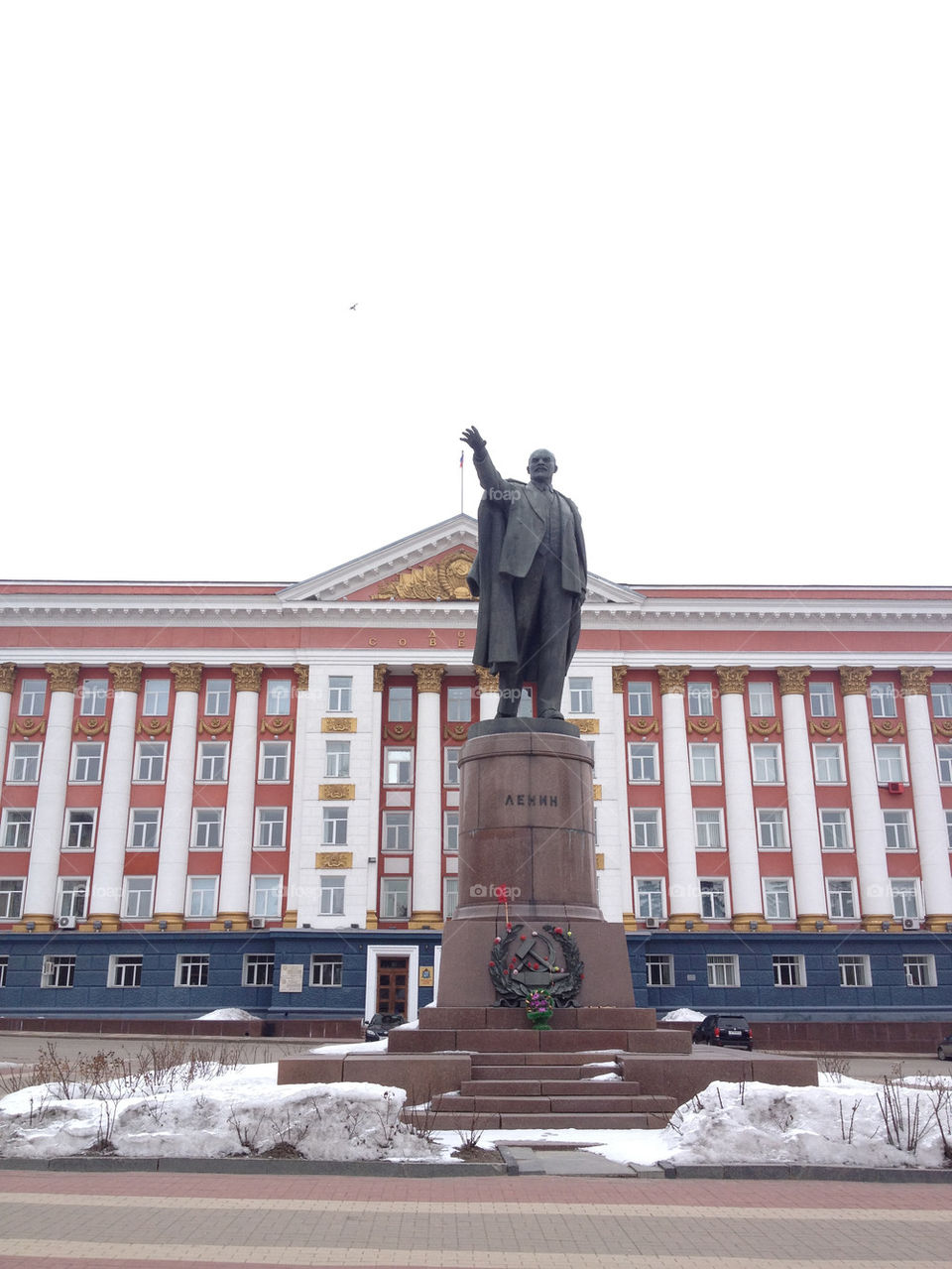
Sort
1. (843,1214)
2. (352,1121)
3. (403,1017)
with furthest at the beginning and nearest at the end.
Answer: (403,1017) < (352,1121) < (843,1214)

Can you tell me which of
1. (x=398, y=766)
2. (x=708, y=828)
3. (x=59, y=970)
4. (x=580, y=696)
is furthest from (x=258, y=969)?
(x=708, y=828)

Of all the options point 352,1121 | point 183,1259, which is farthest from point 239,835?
point 183,1259

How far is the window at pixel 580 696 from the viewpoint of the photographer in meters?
47.1

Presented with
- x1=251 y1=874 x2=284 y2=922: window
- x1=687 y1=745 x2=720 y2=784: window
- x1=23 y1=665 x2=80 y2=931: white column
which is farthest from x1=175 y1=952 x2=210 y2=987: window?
x1=687 y1=745 x2=720 y2=784: window

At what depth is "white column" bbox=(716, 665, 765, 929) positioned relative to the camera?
4484cm

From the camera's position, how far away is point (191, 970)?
43688 mm

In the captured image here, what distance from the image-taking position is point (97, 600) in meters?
47.5

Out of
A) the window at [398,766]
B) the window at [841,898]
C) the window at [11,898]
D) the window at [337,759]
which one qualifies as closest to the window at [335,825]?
the window at [337,759]

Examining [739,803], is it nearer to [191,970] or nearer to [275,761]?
[275,761]

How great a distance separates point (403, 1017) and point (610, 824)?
11.0m

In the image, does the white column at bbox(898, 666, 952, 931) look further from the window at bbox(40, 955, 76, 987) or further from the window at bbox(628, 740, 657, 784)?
the window at bbox(40, 955, 76, 987)

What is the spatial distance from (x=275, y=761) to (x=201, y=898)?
602 cm

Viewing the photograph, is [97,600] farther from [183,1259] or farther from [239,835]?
[183,1259]

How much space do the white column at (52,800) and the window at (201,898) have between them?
5167mm
